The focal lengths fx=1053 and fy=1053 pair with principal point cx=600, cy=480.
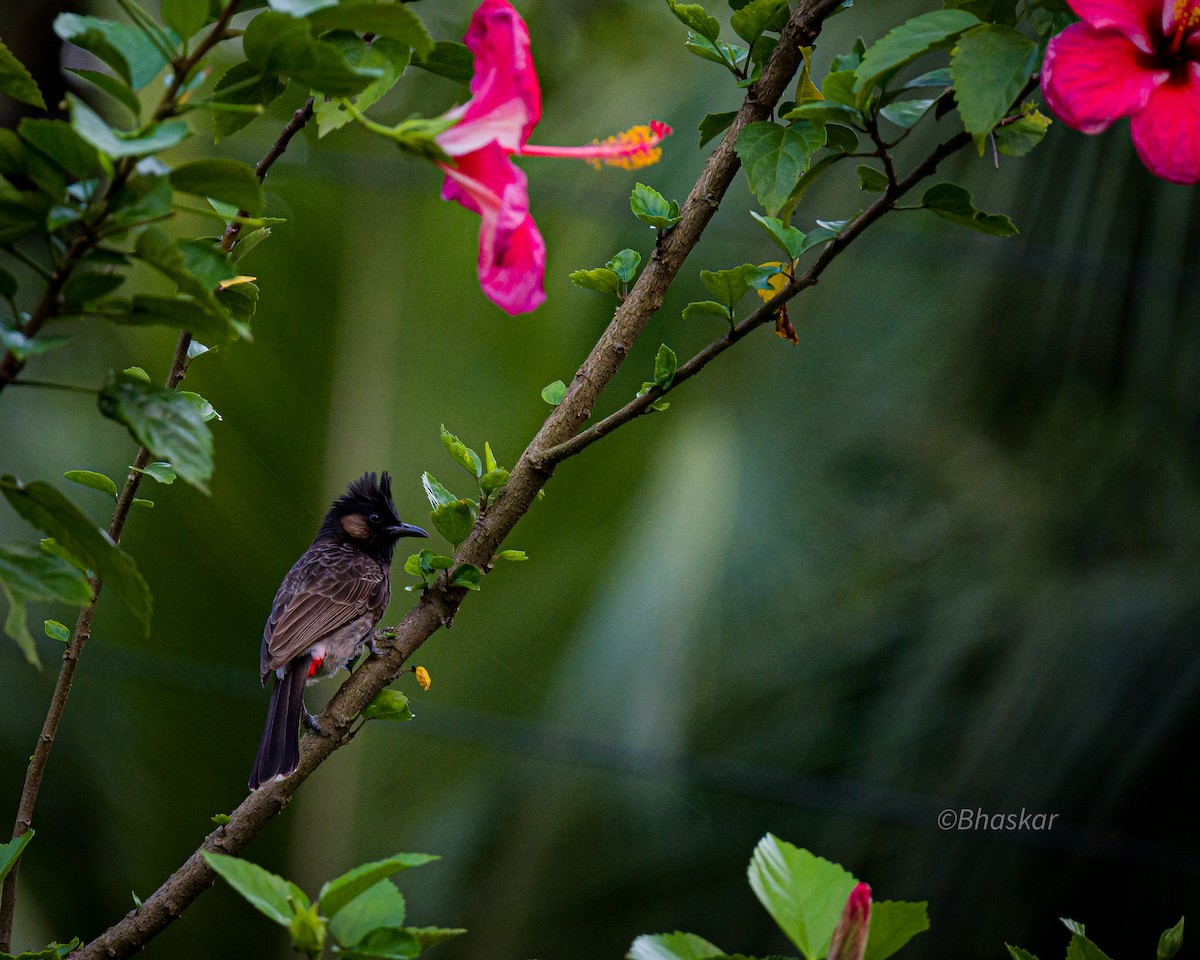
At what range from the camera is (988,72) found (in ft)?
1.66

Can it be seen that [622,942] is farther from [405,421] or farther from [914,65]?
[914,65]

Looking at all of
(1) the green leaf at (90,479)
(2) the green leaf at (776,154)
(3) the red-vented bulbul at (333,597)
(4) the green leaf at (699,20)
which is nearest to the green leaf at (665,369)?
(2) the green leaf at (776,154)

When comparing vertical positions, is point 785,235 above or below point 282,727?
above

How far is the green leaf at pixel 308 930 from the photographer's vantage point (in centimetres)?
44

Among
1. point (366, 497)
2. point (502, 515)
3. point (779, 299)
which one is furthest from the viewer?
point (366, 497)

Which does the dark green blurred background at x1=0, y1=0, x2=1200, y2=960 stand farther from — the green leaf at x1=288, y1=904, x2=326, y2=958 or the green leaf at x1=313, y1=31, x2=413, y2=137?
the green leaf at x1=288, y1=904, x2=326, y2=958

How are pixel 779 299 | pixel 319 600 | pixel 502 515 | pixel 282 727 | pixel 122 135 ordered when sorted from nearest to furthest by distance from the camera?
pixel 122 135
pixel 779 299
pixel 502 515
pixel 282 727
pixel 319 600

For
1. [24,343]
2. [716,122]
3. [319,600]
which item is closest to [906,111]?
[716,122]

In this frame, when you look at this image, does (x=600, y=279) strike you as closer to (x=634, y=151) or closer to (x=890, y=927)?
(x=634, y=151)

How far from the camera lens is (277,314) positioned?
5.55ft

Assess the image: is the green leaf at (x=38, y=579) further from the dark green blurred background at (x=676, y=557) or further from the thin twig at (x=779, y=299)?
the dark green blurred background at (x=676, y=557)

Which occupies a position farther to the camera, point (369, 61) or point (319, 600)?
point (319, 600)

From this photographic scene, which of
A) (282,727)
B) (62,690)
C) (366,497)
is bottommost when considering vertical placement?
(282,727)

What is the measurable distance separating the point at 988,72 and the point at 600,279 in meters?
0.29
